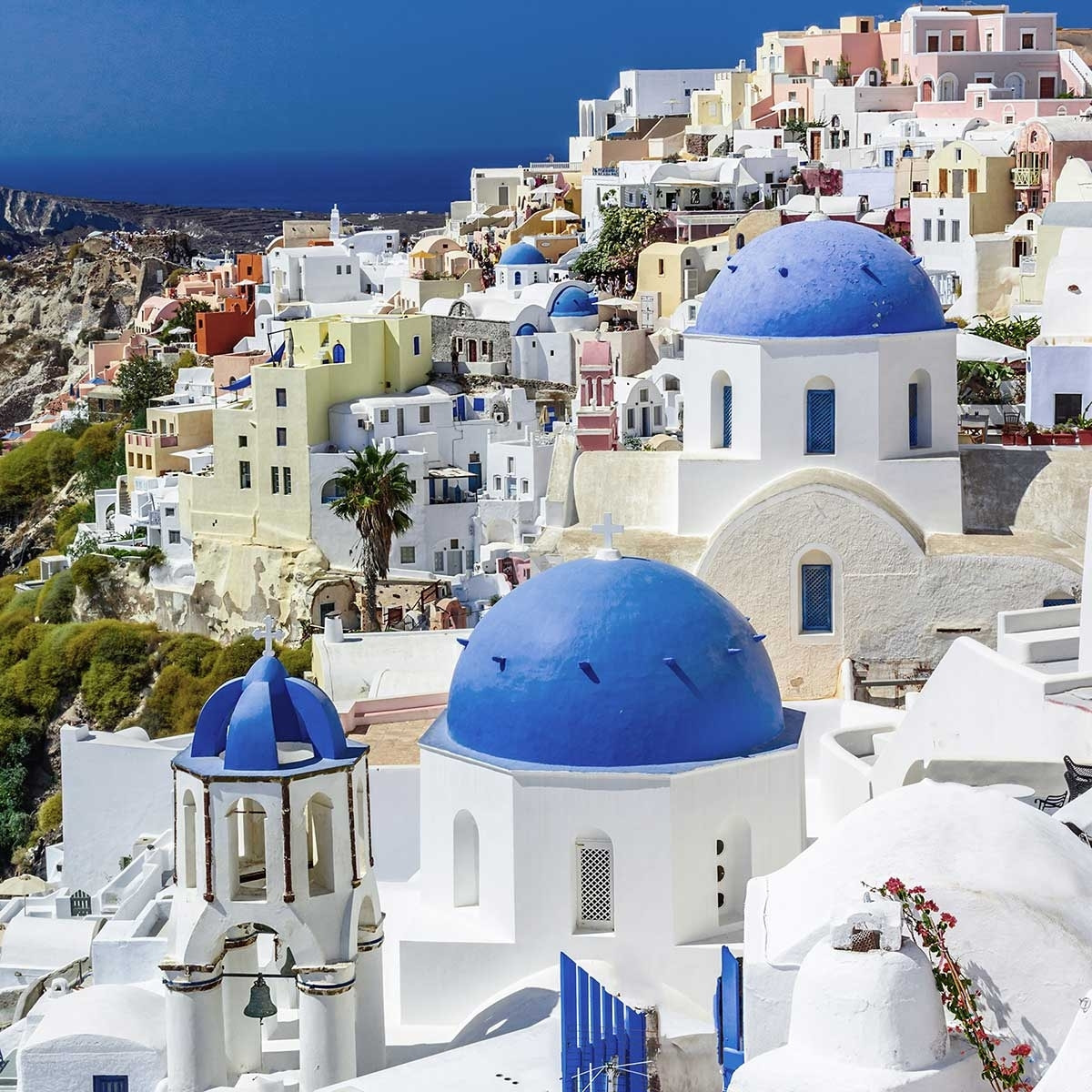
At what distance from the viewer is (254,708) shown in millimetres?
14305

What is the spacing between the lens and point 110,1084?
15.6 meters

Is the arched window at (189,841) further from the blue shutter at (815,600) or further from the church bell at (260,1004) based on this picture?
the blue shutter at (815,600)

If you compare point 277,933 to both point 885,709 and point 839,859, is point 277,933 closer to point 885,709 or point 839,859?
point 839,859

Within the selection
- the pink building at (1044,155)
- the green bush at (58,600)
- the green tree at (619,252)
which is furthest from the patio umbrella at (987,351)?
the green tree at (619,252)

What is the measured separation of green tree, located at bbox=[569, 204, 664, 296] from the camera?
57.4 m

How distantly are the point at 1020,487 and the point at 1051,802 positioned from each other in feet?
25.9

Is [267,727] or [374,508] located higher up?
[374,508]

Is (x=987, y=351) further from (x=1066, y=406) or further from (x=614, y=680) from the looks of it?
(x=614, y=680)

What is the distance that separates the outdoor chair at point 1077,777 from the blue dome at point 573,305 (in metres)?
38.1

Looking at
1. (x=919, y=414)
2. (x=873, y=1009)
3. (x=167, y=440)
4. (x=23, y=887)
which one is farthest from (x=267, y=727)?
(x=167, y=440)

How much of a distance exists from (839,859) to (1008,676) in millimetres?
6703

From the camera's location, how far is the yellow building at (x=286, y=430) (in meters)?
45.2

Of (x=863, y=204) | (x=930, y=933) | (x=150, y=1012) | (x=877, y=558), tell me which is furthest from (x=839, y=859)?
(x=863, y=204)

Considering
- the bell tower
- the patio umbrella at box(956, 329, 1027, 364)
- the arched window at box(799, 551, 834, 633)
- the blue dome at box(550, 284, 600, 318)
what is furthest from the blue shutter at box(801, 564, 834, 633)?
the blue dome at box(550, 284, 600, 318)
